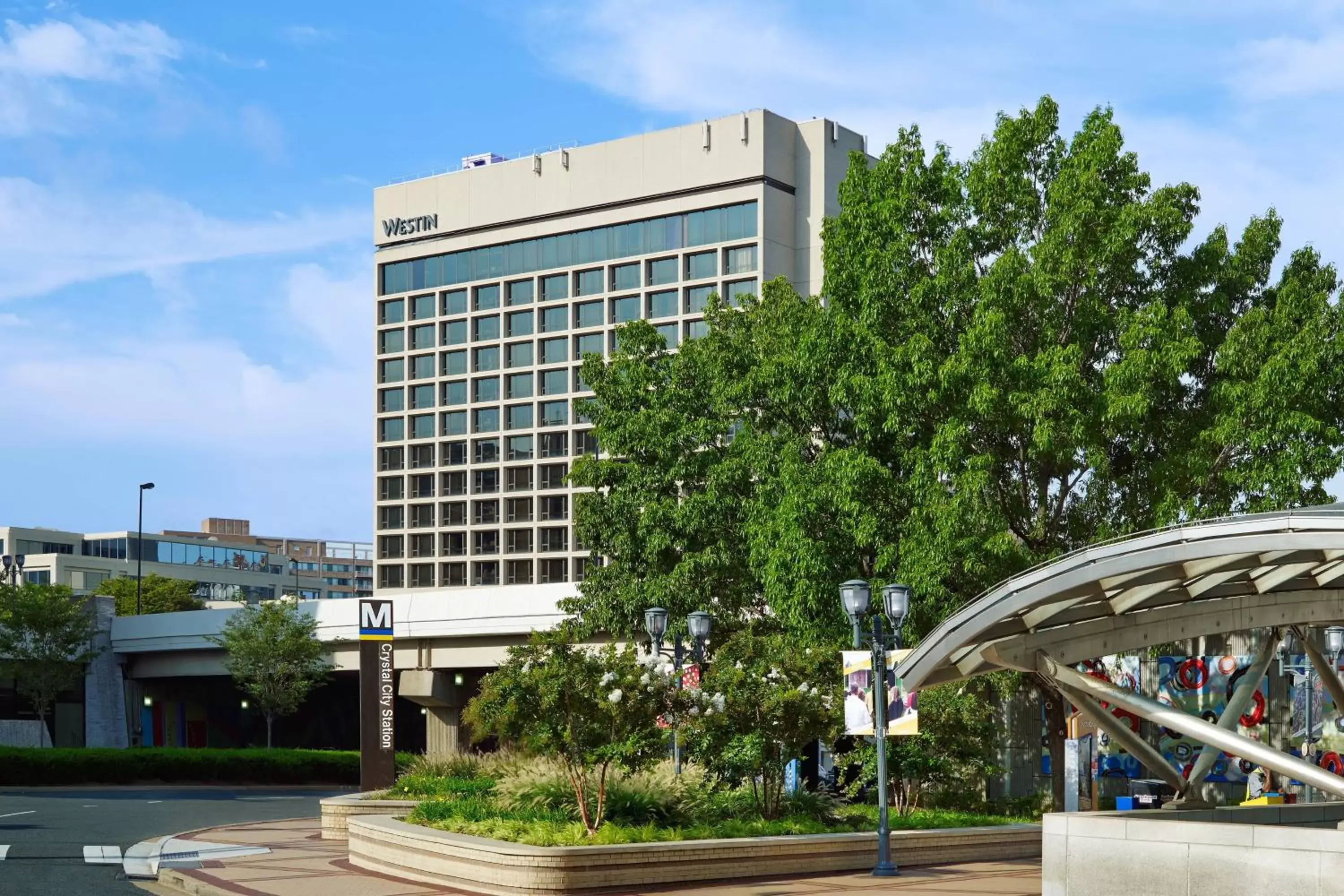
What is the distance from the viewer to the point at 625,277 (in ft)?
325

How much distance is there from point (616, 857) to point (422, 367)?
90.9m

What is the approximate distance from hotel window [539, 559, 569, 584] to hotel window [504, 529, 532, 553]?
78.6 inches

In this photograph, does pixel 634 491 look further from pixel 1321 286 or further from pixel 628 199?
pixel 628 199

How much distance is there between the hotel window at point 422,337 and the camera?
108m

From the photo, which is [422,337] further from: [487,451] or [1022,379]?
[1022,379]

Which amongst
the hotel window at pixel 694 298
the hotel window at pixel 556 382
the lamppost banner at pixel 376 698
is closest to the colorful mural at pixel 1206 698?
the lamppost banner at pixel 376 698

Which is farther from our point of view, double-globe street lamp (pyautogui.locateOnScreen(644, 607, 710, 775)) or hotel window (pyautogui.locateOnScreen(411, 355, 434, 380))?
hotel window (pyautogui.locateOnScreen(411, 355, 434, 380))

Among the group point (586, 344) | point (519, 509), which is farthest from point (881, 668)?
point (519, 509)

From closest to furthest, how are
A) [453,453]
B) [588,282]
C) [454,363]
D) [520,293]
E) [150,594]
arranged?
[588,282] < [520,293] < [453,453] < [454,363] < [150,594]

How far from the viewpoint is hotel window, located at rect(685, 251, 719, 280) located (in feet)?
310

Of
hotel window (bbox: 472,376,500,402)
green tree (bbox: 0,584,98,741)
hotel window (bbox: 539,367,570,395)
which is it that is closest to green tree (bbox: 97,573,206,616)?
hotel window (bbox: 472,376,500,402)

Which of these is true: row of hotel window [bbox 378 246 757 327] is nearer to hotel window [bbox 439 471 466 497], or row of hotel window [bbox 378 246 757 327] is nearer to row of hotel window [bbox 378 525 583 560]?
hotel window [bbox 439 471 466 497]

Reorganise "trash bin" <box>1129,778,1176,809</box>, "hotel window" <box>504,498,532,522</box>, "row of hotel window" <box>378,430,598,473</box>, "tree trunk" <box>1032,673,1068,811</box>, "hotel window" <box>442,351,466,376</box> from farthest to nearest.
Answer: "hotel window" <box>442,351,466,376</box> < "hotel window" <box>504,498,532,522</box> < "row of hotel window" <box>378,430,598,473</box> < "trash bin" <box>1129,778,1176,809</box> < "tree trunk" <box>1032,673,1068,811</box>

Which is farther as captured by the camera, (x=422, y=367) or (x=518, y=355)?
(x=422, y=367)
